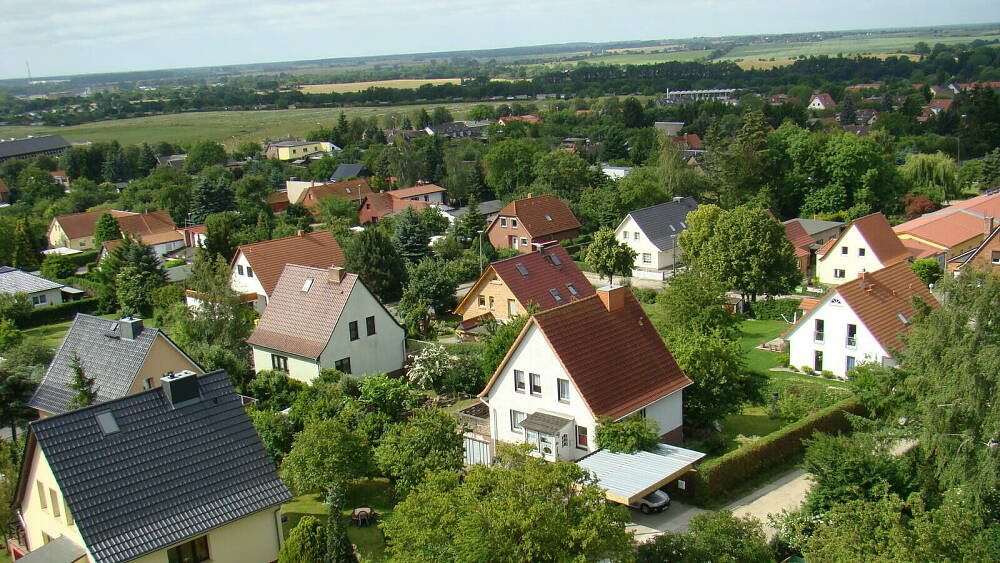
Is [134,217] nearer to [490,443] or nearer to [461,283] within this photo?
[461,283]

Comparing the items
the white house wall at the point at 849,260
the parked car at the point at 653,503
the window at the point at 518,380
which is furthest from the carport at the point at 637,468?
the white house wall at the point at 849,260

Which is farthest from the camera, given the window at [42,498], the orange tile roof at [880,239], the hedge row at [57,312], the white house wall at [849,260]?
the hedge row at [57,312]

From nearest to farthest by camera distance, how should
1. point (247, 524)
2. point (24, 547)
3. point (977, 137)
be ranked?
point (247, 524), point (24, 547), point (977, 137)

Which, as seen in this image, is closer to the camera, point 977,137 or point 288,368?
point 288,368

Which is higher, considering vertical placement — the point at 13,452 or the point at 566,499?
the point at 566,499

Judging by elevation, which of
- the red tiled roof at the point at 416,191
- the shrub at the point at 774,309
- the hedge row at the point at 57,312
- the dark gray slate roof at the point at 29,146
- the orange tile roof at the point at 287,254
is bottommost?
the shrub at the point at 774,309

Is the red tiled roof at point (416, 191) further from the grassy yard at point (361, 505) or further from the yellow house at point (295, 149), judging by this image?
the grassy yard at point (361, 505)

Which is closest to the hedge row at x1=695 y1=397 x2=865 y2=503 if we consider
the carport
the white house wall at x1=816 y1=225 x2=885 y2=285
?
the carport

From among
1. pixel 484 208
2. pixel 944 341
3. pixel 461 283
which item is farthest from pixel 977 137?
pixel 944 341
